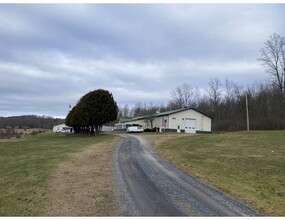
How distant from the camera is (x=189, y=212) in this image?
7.25m

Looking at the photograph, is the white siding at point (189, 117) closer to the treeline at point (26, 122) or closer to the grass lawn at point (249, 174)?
the grass lawn at point (249, 174)

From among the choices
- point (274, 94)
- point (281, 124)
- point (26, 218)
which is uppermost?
point (274, 94)

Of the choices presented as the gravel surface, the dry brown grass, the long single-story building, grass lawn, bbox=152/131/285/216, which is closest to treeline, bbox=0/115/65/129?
the long single-story building

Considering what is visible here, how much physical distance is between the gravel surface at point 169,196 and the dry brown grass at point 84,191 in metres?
0.39

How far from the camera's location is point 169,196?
8781 mm

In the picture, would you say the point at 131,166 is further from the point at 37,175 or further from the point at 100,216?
the point at 100,216

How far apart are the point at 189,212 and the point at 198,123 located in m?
50.1

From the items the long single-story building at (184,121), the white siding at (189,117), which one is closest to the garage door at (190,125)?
the long single-story building at (184,121)

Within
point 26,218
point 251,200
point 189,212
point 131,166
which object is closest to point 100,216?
point 26,218

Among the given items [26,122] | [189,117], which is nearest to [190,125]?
[189,117]

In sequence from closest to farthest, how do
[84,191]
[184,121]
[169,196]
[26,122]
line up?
[169,196]
[84,191]
[184,121]
[26,122]

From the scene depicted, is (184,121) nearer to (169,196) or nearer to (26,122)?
(169,196)

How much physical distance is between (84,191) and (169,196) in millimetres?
2674

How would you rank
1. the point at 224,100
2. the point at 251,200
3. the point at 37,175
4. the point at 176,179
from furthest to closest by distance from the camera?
the point at 224,100 < the point at 37,175 < the point at 176,179 < the point at 251,200
